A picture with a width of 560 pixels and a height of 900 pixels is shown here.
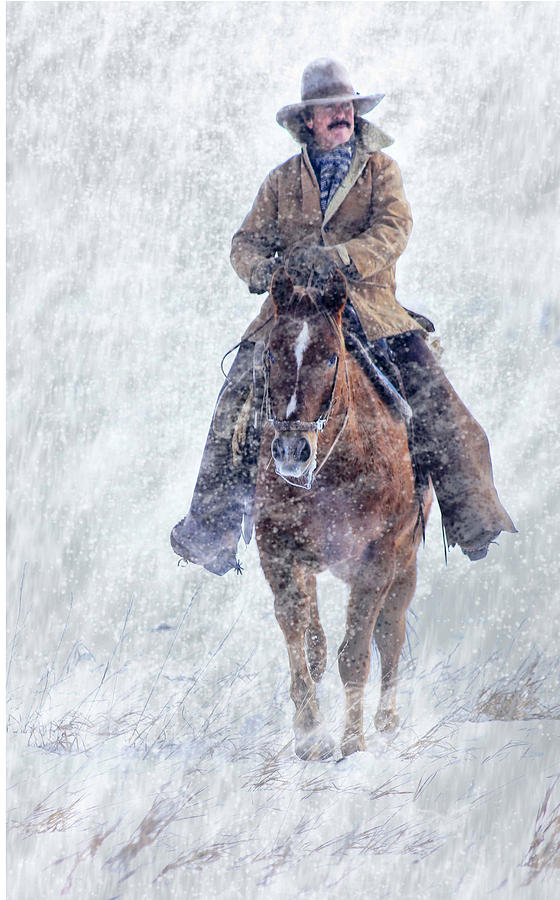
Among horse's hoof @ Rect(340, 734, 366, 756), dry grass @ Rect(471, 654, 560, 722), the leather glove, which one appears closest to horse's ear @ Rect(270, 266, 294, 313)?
the leather glove

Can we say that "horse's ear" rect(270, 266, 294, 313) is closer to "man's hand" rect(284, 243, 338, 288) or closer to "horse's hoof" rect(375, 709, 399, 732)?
"man's hand" rect(284, 243, 338, 288)

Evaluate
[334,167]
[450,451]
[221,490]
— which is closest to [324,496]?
[221,490]

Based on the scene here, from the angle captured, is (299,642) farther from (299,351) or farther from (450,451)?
(299,351)

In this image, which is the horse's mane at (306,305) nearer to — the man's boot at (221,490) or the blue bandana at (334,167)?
the man's boot at (221,490)

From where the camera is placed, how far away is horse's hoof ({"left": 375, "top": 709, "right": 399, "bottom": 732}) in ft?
15.9

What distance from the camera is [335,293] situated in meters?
3.93

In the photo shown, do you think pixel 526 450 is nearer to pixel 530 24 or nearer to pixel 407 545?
pixel 407 545

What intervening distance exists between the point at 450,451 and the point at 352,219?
4.34 ft

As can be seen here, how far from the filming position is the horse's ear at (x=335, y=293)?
391 centimetres

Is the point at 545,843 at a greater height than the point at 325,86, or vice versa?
the point at 325,86

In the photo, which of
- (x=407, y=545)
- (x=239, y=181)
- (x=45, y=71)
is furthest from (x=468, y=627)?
(x=45, y=71)

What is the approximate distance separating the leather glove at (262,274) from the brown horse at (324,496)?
1.60ft

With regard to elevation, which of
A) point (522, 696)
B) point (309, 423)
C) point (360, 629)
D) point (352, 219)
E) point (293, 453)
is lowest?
point (522, 696)

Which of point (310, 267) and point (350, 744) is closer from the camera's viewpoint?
point (310, 267)
